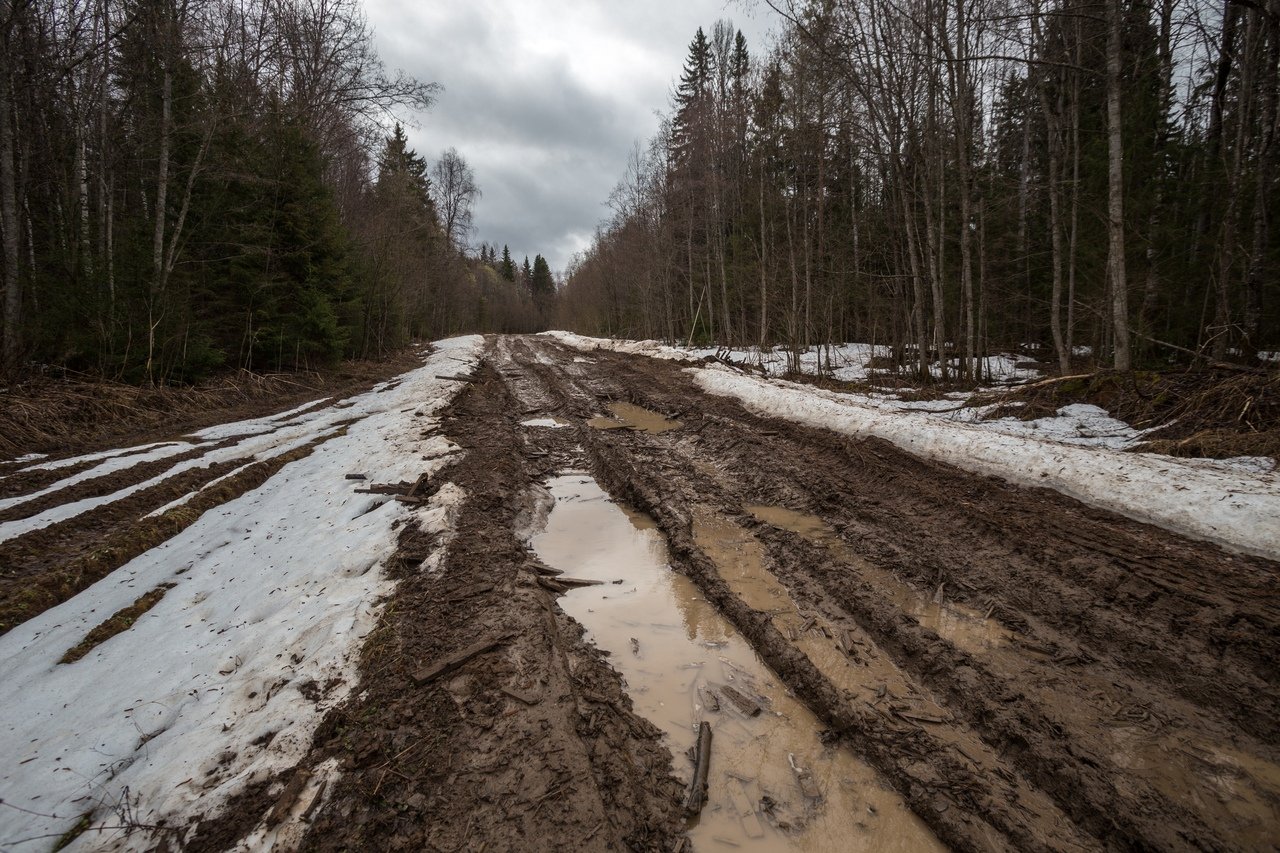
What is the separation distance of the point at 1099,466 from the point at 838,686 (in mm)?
4324

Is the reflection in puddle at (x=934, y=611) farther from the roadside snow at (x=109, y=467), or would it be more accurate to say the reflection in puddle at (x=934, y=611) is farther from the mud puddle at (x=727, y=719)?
the roadside snow at (x=109, y=467)

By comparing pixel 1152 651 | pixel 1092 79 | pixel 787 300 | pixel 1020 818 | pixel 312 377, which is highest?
pixel 1092 79

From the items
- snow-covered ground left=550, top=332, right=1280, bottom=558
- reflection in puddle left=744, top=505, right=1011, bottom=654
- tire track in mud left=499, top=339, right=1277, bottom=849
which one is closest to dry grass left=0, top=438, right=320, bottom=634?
tire track in mud left=499, top=339, right=1277, bottom=849

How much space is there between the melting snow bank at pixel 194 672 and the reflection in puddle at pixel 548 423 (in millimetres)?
4094

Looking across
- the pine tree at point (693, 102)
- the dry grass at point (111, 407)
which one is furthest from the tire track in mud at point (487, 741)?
the pine tree at point (693, 102)

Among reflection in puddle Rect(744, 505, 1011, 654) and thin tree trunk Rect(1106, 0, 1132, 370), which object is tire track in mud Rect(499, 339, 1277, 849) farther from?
thin tree trunk Rect(1106, 0, 1132, 370)

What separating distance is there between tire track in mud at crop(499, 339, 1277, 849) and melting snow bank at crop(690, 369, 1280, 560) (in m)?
0.25

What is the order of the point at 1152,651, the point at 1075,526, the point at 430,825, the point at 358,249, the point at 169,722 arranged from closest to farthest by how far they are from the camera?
the point at 430,825, the point at 169,722, the point at 1152,651, the point at 1075,526, the point at 358,249

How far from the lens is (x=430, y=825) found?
6.45 ft

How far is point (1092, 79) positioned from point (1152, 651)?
18.5m

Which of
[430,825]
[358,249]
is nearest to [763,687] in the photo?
[430,825]

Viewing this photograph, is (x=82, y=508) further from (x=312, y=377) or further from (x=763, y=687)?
(x=312, y=377)

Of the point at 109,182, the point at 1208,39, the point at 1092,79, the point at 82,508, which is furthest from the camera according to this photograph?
the point at 1092,79

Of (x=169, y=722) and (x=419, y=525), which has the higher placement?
(x=419, y=525)
